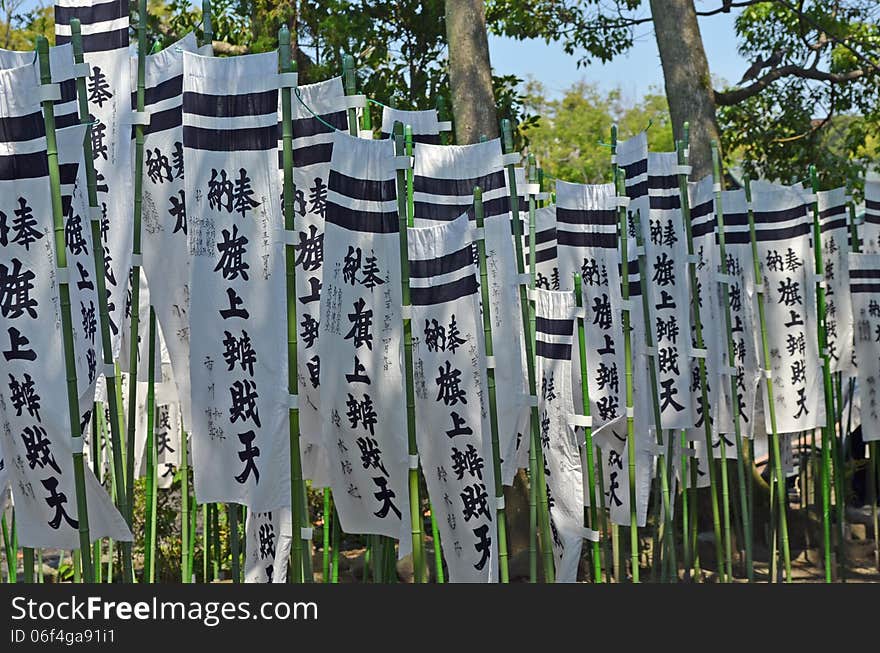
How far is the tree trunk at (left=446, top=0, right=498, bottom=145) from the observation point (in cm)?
662

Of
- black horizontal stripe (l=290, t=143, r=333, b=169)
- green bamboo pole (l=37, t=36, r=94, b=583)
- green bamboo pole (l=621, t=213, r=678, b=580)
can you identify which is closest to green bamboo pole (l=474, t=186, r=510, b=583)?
black horizontal stripe (l=290, t=143, r=333, b=169)

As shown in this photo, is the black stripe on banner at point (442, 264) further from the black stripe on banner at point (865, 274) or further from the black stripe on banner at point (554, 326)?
the black stripe on banner at point (865, 274)

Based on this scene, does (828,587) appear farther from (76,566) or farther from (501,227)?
(76,566)

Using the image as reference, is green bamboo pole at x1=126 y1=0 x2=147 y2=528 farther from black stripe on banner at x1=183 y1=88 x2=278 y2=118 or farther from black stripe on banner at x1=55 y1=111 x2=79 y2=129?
black stripe on banner at x1=55 y1=111 x2=79 y2=129

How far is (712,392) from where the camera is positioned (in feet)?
19.0

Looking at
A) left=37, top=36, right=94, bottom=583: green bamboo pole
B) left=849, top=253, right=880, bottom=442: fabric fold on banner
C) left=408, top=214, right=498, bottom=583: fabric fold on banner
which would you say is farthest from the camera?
left=849, top=253, right=880, bottom=442: fabric fold on banner

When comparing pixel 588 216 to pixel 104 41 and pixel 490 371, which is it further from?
pixel 104 41

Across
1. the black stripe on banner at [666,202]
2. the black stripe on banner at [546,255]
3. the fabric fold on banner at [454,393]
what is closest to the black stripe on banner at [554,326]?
the fabric fold on banner at [454,393]

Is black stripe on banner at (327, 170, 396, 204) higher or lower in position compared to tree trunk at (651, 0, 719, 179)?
lower

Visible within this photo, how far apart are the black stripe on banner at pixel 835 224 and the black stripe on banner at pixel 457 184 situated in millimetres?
2668

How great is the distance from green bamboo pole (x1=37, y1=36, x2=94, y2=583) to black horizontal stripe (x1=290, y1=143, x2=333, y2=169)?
1.13 meters

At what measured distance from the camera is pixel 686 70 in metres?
7.41

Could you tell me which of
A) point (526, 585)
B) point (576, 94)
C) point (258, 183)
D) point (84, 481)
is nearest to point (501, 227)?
point (258, 183)

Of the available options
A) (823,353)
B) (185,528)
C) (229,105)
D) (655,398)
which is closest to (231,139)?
(229,105)
